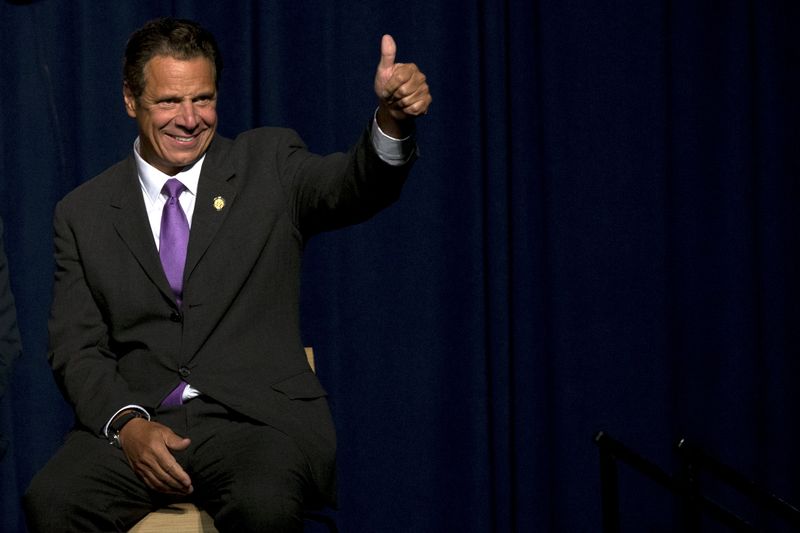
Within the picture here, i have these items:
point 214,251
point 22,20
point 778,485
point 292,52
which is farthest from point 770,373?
point 22,20

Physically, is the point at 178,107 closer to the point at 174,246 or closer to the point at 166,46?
the point at 166,46

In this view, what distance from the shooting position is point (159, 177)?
202 centimetres

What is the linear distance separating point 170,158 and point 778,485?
211 cm

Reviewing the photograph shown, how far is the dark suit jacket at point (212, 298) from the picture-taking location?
1914 mm

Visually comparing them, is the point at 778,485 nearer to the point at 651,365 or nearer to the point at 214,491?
the point at 651,365

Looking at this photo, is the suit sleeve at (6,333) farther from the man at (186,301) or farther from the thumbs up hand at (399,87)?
the thumbs up hand at (399,87)

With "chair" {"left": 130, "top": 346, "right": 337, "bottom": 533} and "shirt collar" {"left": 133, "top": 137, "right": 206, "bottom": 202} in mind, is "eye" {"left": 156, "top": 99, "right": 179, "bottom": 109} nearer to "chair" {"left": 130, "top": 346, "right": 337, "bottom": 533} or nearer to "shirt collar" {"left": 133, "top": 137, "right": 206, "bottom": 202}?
"shirt collar" {"left": 133, "top": 137, "right": 206, "bottom": 202}

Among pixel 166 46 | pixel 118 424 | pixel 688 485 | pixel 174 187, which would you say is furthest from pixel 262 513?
pixel 166 46

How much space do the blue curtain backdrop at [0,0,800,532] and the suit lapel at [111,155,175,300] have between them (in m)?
0.85

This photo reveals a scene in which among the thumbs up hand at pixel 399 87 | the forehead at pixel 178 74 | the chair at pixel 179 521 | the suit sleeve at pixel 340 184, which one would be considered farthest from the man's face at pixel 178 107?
the chair at pixel 179 521

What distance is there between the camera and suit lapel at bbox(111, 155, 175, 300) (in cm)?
194

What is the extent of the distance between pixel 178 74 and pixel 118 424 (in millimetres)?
638

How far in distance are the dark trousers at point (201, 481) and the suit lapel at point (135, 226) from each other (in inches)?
9.5

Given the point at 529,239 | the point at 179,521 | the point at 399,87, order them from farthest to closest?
1. the point at 529,239
2. the point at 179,521
3. the point at 399,87
